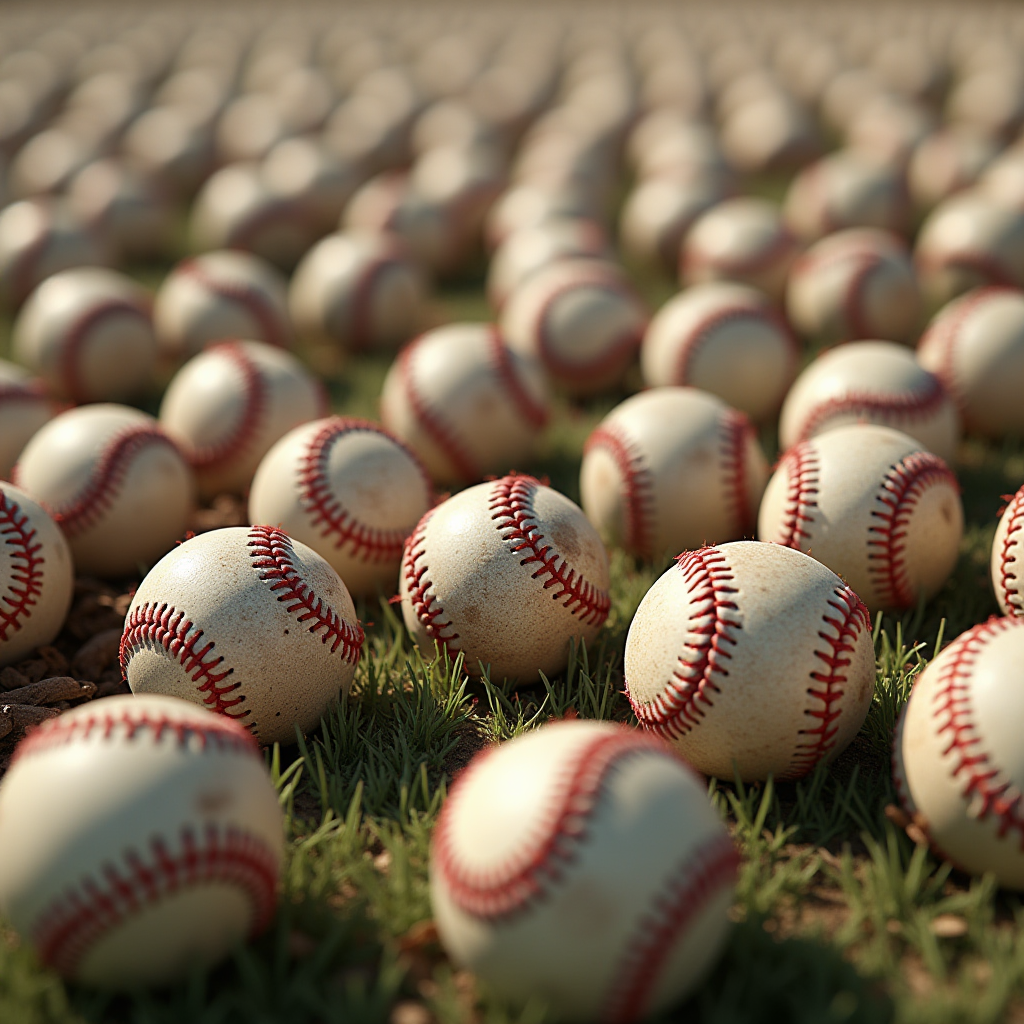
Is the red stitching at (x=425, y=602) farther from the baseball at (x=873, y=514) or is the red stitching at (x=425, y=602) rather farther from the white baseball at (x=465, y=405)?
the white baseball at (x=465, y=405)

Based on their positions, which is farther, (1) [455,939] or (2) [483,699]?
(2) [483,699]

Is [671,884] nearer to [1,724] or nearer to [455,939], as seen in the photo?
[455,939]

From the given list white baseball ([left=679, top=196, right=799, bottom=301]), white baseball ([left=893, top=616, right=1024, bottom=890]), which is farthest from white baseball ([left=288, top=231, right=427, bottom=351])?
white baseball ([left=893, top=616, right=1024, bottom=890])

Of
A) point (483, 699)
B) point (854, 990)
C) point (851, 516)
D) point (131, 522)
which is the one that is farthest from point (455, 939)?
point (131, 522)

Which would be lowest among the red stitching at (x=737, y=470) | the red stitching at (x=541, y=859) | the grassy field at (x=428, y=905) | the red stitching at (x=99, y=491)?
the grassy field at (x=428, y=905)

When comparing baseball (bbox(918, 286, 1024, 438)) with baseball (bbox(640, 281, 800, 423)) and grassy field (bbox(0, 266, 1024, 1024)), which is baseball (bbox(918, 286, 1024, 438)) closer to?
Result: baseball (bbox(640, 281, 800, 423))

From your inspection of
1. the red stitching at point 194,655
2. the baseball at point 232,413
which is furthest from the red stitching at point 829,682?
the baseball at point 232,413

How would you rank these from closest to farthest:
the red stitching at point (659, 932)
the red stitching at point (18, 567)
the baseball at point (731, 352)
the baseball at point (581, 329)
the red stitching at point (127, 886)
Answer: the red stitching at point (659, 932) → the red stitching at point (127, 886) → the red stitching at point (18, 567) → the baseball at point (731, 352) → the baseball at point (581, 329)
